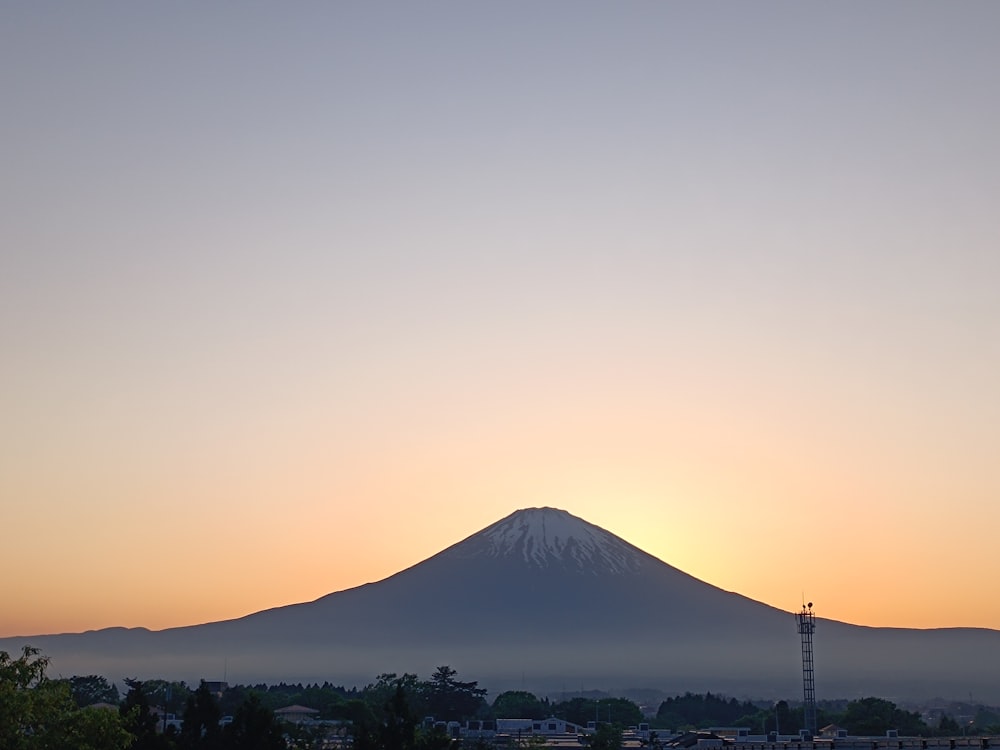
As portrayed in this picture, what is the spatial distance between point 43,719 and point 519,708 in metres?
116

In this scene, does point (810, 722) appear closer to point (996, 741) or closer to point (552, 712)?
point (996, 741)

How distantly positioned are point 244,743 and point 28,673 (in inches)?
372

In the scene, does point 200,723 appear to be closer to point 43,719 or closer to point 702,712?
point 43,719

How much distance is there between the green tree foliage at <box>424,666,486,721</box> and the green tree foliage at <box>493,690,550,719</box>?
4.06 metres

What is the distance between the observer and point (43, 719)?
3372cm

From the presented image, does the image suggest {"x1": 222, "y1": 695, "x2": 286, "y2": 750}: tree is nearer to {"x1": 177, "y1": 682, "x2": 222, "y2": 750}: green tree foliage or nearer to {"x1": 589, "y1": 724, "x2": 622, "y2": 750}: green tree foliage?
{"x1": 177, "y1": 682, "x2": 222, "y2": 750}: green tree foliage

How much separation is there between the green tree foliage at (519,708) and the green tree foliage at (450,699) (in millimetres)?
4063

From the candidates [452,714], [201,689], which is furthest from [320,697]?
[201,689]

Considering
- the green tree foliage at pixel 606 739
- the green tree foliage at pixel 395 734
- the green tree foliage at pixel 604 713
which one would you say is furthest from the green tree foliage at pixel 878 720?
the green tree foliage at pixel 395 734

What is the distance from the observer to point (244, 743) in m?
41.7

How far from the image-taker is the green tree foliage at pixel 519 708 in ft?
472

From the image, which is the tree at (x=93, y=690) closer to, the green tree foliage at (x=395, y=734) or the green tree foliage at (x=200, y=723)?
the green tree foliage at (x=200, y=723)

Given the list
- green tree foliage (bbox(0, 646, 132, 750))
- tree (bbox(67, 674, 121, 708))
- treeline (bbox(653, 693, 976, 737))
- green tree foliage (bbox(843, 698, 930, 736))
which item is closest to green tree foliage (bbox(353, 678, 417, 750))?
green tree foliage (bbox(0, 646, 132, 750))

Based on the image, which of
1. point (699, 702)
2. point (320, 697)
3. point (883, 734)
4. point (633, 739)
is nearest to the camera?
point (633, 739)
